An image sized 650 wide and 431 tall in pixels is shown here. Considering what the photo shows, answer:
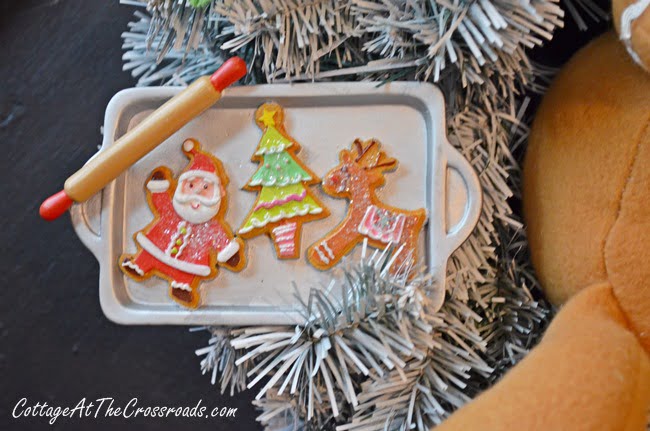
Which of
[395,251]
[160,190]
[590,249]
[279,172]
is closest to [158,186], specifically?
[160,190]

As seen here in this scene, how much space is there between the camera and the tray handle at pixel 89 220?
527 mm

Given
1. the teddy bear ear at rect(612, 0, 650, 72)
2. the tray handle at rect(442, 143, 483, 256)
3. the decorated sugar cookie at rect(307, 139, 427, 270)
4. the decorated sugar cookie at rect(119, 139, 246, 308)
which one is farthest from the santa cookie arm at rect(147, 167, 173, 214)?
the teddy bear ear at rect(612, 0, 650, 72)

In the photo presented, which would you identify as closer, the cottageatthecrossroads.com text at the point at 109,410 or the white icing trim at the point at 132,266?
the white icing trim at the point at 132,266

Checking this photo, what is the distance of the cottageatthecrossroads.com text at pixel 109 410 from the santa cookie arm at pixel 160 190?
260 millimetres

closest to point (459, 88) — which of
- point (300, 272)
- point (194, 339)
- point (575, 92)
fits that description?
point (575, 92)

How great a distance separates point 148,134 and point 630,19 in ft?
1.26

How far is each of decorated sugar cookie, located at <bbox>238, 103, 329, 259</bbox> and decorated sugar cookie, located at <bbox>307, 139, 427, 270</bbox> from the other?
0.06 feet

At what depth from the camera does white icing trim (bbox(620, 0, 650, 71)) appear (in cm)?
38

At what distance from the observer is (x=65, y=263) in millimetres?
658

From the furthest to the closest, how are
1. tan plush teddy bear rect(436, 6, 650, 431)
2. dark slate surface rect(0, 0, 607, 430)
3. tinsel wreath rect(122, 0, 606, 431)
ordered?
dark slate surface rect(0, 0, 607, 430) → tinsel wreath rect(122, 0, 606, 431) → tan plush teddy bear rect(436, 6, 650, 431)

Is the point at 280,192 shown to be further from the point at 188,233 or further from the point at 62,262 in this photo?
the point at 62,262

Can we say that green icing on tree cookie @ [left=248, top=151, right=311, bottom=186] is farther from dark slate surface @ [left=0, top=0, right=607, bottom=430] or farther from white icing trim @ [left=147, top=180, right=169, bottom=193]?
dark slate surface @ [left=0, top=0, right=607, bottom=430]

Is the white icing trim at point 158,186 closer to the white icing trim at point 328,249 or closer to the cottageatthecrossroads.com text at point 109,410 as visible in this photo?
the white icing trim at point 328,249

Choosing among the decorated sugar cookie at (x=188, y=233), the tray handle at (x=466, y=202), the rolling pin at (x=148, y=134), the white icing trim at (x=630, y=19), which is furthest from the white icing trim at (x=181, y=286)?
the white icing trim at (x=630, y=19)
